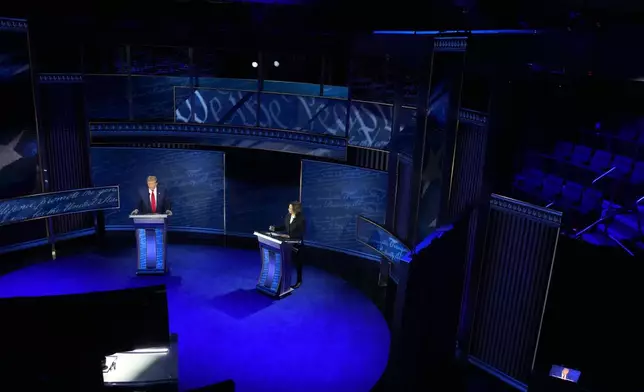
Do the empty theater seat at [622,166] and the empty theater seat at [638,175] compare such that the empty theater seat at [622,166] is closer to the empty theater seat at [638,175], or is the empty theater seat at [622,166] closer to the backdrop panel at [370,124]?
the empty theater seat at [638,175]

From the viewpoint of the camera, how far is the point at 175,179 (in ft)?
39.4

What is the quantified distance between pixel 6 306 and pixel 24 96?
7110 millimetres

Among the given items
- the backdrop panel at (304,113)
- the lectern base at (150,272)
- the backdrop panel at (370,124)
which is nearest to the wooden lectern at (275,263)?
the lectern base at (150,272)

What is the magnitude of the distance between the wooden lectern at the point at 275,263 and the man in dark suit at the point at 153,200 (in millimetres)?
2003

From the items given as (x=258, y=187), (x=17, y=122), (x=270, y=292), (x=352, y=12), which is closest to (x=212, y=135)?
(x=258, y=187)

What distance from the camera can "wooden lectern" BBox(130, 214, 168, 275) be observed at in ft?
31.7

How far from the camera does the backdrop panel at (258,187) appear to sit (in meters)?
11.6

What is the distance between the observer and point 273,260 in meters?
9.36

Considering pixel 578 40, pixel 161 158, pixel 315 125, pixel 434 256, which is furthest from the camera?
pixel 161 158

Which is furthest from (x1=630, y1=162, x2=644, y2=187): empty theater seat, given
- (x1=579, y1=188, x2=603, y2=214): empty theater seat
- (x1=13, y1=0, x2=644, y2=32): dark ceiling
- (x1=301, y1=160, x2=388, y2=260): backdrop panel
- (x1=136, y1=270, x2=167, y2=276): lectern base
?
(x1=136, y1=270, x2=167, y2=276): lectern base

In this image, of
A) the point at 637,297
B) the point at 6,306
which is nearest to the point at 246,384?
the point at 6,306

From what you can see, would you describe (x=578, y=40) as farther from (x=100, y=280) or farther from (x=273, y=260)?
(x=100, y=280)

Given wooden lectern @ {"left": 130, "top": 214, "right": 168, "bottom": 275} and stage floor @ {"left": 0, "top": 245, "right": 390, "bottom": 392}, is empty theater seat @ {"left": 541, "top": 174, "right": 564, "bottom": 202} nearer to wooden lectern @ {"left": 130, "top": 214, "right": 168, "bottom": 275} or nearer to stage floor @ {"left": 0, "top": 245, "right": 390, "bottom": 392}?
stage floor @ {"left": 0, "top": 245, "right": 390, "bottom": 392}

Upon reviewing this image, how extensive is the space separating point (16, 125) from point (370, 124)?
6.47 meters
